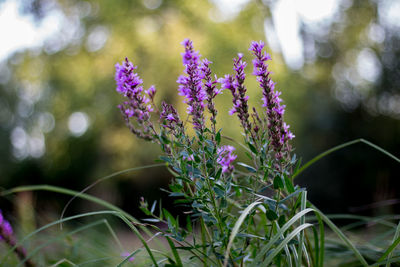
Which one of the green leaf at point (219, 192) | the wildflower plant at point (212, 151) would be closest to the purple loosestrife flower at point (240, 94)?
the wildflower plant at point (212, 151)

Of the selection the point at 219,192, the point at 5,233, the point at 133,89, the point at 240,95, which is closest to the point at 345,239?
the point at 219,192

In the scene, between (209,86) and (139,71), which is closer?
(209,86)

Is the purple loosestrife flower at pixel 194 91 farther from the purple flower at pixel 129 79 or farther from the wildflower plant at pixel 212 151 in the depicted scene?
the purple flower at pixel 129 79

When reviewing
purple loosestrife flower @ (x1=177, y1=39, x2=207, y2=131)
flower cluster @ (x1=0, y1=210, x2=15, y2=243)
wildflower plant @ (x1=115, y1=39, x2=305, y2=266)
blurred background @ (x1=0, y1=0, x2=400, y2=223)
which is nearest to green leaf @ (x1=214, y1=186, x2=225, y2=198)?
wildflower plant @ (x1=115, y1=39, x2=305, y2=266)

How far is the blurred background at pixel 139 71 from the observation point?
9.35m

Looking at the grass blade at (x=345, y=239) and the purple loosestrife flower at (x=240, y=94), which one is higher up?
the purple loosestrife flower at (x=240, y=94)

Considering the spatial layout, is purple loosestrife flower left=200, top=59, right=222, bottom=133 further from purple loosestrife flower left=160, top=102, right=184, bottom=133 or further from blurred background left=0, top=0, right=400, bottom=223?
blurred background left=0, top=0, right=400, bottom=223

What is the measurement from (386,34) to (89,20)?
842 cm

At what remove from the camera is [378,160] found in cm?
→ 721

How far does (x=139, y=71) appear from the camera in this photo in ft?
34.4

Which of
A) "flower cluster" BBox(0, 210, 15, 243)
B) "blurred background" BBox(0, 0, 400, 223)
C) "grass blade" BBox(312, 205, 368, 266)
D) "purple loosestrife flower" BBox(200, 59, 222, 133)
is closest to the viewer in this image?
"grass blade" BBox(312, 205, 368, 266)

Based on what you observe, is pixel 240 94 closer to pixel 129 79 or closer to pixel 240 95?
pixel 240 95

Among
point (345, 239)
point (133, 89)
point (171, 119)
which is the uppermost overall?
point (133, 89)

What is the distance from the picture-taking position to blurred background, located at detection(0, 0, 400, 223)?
30.7ft
